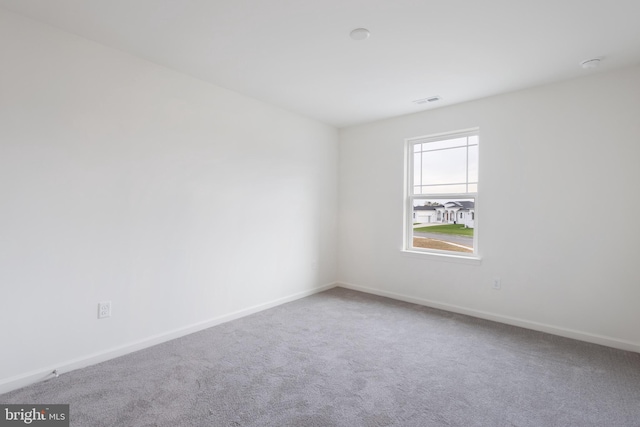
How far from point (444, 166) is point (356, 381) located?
284 centimetres

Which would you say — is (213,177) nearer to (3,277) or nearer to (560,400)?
(3,277)

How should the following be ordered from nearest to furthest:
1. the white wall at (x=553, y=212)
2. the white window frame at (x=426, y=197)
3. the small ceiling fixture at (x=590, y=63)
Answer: the small ceiling fixture at (x=590, y=63)
the white wall at (x=553, y=212)
the white window frame at (x=426, y=197)

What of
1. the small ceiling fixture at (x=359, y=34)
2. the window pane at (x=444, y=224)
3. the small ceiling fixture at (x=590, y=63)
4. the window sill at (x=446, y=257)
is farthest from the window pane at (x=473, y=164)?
the small ceiling fixture at (x=359, y=34)

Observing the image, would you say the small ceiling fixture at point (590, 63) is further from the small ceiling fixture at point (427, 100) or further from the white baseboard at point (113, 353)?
the white baseboard at point (113, 353)

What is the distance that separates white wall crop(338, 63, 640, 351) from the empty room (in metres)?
0.02

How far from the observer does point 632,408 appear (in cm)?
196

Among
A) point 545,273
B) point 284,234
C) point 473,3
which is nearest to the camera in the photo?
point 473,3

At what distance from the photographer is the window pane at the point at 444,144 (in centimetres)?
385

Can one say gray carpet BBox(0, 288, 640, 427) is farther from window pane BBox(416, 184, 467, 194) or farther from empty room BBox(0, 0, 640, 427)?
window pane BBox(416, 184, 467, 194)

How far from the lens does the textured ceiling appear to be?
2021mm

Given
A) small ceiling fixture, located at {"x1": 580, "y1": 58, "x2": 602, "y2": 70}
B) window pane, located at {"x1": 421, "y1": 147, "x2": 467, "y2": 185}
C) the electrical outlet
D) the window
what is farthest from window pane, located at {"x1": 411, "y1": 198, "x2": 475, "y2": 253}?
the electrical outlet

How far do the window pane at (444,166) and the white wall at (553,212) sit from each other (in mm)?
282

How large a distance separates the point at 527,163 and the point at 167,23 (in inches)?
137

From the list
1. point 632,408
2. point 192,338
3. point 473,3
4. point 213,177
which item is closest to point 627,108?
point 473,3
